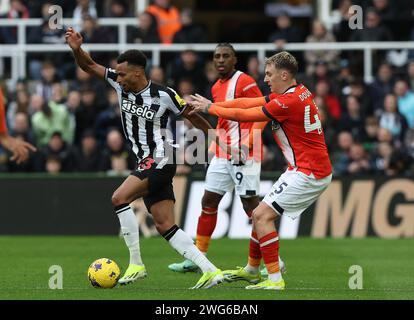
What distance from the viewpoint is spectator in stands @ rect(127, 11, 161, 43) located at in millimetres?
22703

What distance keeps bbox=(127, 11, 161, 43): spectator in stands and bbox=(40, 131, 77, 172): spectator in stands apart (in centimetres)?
298

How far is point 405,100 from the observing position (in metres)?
22.0

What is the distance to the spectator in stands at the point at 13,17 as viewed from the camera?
23719mm

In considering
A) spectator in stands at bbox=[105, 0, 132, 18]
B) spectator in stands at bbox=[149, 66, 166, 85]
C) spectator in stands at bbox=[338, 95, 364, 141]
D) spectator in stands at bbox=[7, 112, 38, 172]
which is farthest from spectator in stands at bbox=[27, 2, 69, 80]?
spectator in stands at bbox=[338, 95, 364, 141]

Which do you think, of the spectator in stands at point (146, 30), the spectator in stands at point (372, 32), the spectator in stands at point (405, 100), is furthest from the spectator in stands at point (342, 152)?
the spectator in stands at point (146, 30)

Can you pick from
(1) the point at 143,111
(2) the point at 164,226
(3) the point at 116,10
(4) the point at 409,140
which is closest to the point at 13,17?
(3) the point at 116,10

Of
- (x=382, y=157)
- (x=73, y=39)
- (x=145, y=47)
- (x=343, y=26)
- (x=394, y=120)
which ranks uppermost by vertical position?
(x=343, y=26)

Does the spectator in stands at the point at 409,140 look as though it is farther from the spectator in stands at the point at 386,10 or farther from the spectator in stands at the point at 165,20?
the spectator in stands at the point at 165,20

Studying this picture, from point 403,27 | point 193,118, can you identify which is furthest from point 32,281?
point 403,27

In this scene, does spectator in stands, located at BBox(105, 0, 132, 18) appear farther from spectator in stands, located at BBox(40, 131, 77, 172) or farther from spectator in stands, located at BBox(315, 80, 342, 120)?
spectator in stands, located at BBox(315, 80, 342, 120)

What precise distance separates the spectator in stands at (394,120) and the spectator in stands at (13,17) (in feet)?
25.1

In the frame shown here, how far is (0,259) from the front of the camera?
1557 cm

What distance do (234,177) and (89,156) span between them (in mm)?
7136

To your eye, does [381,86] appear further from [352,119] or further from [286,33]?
[286,33]
